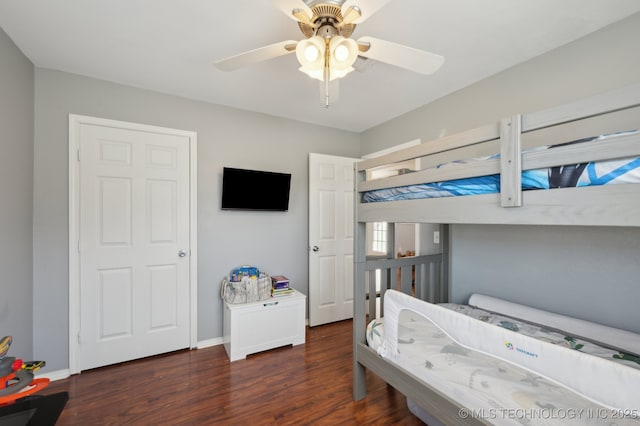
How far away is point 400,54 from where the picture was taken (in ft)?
4.40

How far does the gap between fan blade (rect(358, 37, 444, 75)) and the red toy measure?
2.00 meters

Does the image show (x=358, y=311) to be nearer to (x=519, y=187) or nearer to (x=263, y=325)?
(x=263, y=325)

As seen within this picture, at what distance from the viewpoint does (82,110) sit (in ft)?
7.19

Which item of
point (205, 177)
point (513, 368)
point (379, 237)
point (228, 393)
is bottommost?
point (228, 393)

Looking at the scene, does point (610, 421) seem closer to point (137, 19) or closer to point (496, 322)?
point (496, 322)

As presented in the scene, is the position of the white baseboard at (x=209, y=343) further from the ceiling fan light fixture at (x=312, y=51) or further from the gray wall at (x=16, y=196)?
the ceiling fan light fixture at (x=312, y=51)

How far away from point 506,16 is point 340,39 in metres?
1.06

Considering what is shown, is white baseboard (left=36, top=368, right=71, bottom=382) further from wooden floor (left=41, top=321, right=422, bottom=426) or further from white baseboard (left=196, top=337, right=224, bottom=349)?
white baseboard (left=196, top=337, right=224, bottom=349)

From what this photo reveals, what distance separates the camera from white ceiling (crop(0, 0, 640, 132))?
58.8 inches

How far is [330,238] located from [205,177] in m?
1.54

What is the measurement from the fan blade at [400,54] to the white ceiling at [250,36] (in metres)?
0.23

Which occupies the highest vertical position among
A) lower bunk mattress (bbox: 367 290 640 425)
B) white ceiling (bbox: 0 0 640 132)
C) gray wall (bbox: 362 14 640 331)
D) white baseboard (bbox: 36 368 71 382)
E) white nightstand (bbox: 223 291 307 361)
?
white ceiling (bbox: 0 0 640 132)

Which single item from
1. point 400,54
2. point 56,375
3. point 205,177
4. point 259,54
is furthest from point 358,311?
point 56,375

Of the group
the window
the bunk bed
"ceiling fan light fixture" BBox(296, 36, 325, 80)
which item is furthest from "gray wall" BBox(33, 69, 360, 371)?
the window
